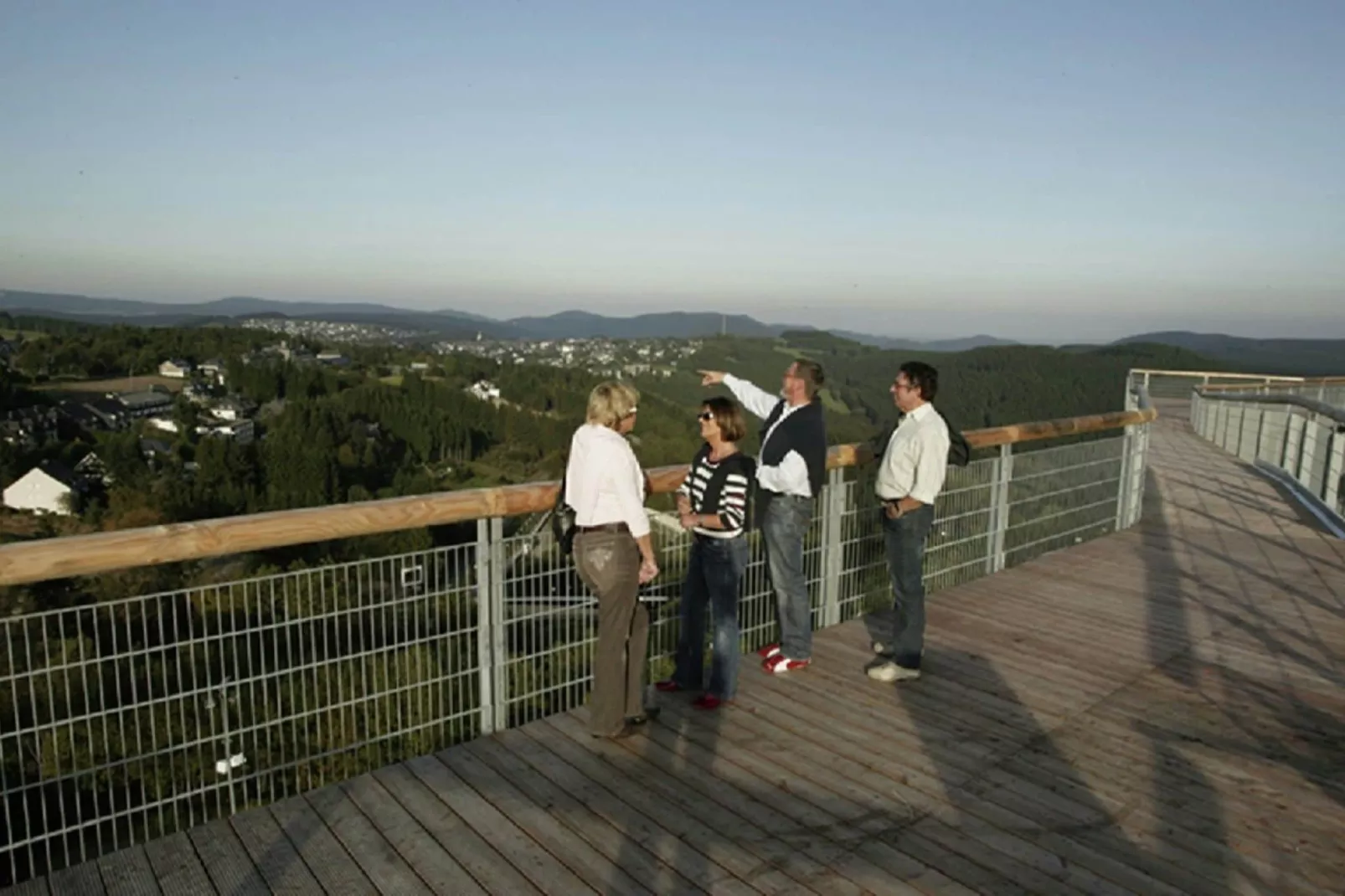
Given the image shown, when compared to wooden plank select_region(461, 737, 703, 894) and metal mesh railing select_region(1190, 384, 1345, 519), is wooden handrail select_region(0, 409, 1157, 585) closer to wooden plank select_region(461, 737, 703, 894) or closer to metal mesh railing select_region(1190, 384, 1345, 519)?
wooden plank select_region(461, 737, 703, 894)

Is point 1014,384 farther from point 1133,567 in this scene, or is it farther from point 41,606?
point 41,606

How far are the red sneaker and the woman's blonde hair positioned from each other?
183 centimetres

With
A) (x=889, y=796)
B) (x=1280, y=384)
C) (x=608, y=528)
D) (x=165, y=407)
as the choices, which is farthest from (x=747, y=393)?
(x=165, y=407)

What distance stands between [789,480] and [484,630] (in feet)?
5.30

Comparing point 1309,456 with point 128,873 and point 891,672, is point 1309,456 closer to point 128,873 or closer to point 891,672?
point 891,672

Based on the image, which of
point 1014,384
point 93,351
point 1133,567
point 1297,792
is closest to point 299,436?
point 93,351

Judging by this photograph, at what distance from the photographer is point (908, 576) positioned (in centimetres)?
459

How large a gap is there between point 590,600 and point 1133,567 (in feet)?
17.3

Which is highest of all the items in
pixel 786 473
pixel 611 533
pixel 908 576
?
pixel 786 473

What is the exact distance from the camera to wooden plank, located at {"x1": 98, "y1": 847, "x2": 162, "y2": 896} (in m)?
2.77

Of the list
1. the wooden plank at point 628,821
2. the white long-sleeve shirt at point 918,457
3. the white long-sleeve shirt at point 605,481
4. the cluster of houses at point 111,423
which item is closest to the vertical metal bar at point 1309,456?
the white long-sleeve shirt at point 918,457

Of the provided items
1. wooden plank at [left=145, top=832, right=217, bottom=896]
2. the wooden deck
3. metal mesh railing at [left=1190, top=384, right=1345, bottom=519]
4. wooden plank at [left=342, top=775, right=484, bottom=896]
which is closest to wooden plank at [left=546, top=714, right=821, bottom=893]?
the wooden deck

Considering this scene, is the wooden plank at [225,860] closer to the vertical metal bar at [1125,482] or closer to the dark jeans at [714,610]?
the dark jeans at [714,610]

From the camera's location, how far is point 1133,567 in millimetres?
7281
